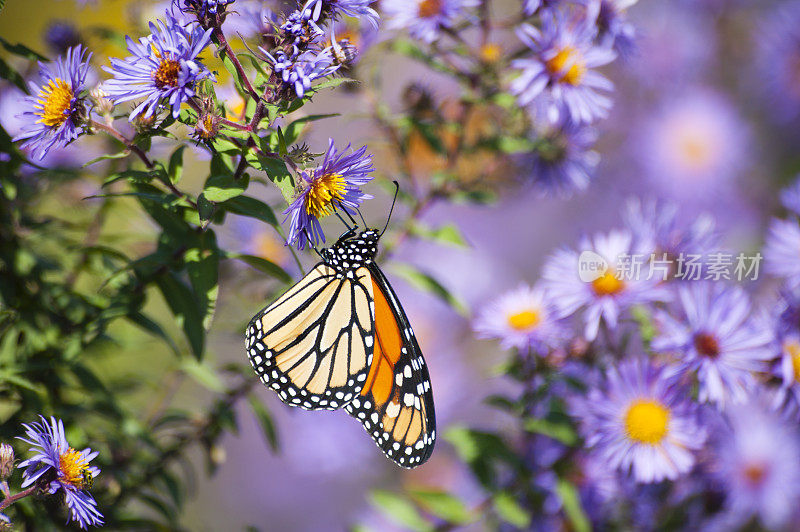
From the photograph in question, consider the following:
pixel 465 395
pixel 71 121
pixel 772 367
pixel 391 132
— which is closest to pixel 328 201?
pixel 71 121

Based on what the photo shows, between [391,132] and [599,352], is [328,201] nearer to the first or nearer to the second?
[391,132]

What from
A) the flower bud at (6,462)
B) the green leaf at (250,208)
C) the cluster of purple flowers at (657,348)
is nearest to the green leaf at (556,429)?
the cluster of purple flowers at (657,348)

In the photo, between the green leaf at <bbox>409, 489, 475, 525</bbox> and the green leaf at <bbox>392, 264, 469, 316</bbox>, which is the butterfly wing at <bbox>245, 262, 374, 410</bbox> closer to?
the green leaf at <bbox>392, 264, 469, 316</bbox>


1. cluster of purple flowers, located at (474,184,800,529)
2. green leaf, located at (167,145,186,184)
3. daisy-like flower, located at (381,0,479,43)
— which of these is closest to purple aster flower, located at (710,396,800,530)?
cluster of purple flowers, located at (474,184,800,529)

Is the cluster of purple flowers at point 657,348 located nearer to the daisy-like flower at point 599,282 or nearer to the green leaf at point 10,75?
the daisy-like flower at point 599,282

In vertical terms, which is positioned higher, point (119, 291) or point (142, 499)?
point (119, 291)
